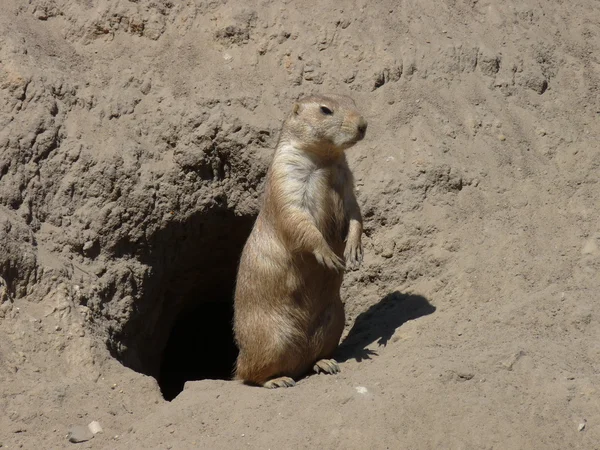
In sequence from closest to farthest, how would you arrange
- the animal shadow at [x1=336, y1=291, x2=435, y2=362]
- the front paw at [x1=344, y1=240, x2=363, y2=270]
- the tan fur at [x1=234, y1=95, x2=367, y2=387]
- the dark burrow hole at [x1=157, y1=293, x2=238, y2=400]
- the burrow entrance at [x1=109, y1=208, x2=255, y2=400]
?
the tan fur at [x1=234, y1=95, x2=367, y2=387] → the front paw at [x1=344, y1=240, x2=363, y2=270] → the animal shadow at [x1=336, y1=291, x2=435, y2=362] → the burrow entrance at [x1=109, y1=208, x2=255, y2=400] → the dark burrow hole at [x1=157, y1=293, x2=238, y2=400]

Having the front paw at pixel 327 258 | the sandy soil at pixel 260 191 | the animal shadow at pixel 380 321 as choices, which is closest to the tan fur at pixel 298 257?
the front paw at pixel 327 258

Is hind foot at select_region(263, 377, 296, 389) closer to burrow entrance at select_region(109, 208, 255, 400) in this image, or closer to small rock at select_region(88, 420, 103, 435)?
small rock at select_region(88, 420, 103, 435)

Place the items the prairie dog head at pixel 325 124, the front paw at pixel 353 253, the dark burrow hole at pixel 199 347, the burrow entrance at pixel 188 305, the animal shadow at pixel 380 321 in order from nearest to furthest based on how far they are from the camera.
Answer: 1. the prairie dog head at pixel 325 124
2. the front paw at pixel 353 253
3. the animal shadow at pixel 380 321
4. the burrow entrance at pixel 188 305
5. the dark burrow hole at pixel 199 347

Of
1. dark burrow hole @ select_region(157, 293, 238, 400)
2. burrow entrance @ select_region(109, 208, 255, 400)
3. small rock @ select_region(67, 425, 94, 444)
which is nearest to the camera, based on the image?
small rock @ select_region(67, 425, 94, 444)

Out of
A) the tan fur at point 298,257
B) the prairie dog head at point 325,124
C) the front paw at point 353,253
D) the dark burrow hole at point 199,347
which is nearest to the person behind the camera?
the prairie dog head at point 325,124

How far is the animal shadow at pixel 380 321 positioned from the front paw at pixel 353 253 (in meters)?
0.61

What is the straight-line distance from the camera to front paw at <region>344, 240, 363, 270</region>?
5.99 metres

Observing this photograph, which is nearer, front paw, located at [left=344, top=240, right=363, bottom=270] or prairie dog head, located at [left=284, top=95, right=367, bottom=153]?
prairie dog head, located at [left=284, top=95, right=367, bottom=153]

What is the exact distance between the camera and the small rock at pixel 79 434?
5.08m

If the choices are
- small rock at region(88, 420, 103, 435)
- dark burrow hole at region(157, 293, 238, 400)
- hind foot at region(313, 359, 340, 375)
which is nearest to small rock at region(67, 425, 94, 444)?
small rock at region(88, 420, 103, 435)

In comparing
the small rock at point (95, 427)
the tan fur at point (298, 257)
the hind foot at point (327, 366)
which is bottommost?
the small rock at point (95, 427)

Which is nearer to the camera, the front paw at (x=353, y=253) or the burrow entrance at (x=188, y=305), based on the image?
the front paw at (x=353, y=253)

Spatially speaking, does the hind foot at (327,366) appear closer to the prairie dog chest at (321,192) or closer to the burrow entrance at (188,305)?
the prairie dog chest at (321,192)

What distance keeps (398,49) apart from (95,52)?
2.78 meters
